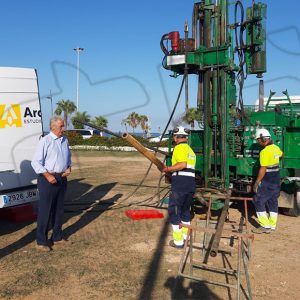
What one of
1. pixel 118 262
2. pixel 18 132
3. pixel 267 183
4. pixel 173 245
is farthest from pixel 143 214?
pixel 18 132

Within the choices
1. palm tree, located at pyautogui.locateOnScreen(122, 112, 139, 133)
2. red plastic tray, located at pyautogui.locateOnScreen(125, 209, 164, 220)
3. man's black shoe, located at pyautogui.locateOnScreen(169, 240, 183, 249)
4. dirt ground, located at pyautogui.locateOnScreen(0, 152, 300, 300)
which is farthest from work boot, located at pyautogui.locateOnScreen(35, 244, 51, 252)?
palm tree, located at pyautogui.locateOnScreen(122, 112, 139, 133)

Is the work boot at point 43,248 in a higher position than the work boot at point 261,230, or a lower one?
higher

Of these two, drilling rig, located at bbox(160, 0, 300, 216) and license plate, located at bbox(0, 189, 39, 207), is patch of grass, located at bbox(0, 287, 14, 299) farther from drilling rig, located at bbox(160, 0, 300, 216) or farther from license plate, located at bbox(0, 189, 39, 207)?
drilling rig, located at bbox(160, 0, 300, 216)

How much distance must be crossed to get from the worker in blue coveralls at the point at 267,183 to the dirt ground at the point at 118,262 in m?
0.28

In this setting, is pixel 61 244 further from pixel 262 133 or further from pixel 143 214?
pixel 262 133

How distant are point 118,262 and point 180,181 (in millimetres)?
1561

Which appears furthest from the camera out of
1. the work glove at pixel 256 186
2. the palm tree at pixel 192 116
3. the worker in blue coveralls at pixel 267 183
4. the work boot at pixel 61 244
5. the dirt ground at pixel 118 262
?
the palm tree at pixel 192 116

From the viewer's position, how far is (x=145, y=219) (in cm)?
788

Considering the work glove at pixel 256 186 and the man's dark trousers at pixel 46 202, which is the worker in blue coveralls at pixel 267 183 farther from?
the man's dark trousers at pixel 46 202

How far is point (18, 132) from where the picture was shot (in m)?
6.44

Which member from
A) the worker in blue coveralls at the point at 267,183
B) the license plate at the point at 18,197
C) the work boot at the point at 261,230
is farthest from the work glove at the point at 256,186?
the license plate at the point at 18,197

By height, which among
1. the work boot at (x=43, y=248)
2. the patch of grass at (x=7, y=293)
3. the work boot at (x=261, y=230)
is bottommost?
the work boot at (x=261, y=230)

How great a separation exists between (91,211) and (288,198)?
4.07 meters

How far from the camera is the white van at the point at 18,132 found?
6238mm
